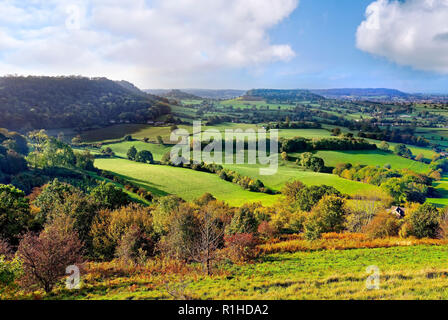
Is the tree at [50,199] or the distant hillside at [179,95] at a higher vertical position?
the distant hillside at [179,95]

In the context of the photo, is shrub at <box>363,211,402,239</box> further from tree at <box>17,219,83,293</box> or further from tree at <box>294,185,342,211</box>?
tree at <box>17,219,83,293</box>

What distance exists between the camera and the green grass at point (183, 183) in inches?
1738

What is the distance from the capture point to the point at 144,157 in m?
64.6

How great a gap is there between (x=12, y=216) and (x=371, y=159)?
7928 centimetres

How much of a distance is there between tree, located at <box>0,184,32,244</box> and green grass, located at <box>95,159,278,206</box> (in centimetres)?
2135

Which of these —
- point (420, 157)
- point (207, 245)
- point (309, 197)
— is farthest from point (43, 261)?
point (420, 157)

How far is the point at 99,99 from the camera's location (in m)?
116

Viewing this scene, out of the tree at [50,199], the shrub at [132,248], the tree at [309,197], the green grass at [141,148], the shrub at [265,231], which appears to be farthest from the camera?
the green grass at [141,148]

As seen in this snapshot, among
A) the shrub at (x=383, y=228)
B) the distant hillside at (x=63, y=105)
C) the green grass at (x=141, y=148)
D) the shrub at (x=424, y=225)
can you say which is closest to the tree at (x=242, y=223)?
the shrub at (x=383, y=228)

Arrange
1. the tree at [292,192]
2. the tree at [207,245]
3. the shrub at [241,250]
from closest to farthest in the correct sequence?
the tree at [207,245], the shrub at [241,250], the tree at [292,192]

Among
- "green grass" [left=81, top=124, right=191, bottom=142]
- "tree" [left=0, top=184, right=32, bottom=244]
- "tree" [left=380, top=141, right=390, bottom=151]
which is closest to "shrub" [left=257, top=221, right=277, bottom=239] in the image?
"tree" [left=0, top=184, right=32, bottom=244]

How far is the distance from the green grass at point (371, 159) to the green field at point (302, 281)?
5496 cm

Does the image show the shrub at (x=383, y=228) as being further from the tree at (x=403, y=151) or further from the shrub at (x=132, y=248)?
the tree at (x=403, y=151)

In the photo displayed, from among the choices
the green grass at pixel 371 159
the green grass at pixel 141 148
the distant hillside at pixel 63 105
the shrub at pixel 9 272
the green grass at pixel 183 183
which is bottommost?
the green grass at pixel 183 183
